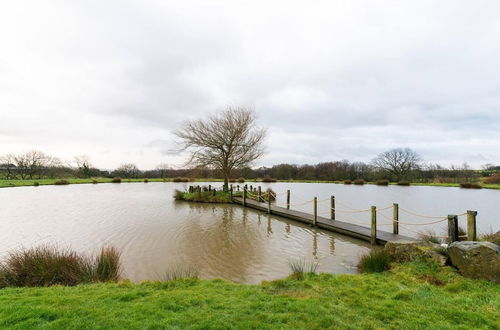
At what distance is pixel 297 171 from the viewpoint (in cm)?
6588

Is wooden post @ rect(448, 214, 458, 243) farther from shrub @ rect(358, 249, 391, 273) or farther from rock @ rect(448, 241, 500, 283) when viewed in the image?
shrub @ rect(358, 249, 391, 273)

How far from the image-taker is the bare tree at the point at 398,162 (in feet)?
182

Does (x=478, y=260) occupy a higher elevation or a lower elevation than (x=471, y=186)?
lower

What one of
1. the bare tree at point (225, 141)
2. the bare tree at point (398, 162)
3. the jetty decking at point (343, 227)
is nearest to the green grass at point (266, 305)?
the jetty decking at point (343, 227)

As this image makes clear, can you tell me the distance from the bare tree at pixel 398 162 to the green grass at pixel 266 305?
58.7 metres

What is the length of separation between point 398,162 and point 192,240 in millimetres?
61627

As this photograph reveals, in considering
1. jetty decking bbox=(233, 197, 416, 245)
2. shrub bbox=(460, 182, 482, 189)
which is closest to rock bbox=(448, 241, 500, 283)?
jetty decking bbox=(233, 197, 416, 245)

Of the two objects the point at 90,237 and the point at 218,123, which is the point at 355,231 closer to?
the point at 90,237

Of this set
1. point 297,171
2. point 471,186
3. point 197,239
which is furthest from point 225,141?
point 297,171

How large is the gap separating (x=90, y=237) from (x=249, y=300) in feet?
29.1

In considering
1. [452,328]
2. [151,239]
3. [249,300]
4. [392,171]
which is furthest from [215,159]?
[392,171]

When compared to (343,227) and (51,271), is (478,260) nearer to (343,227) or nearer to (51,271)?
(343,227)

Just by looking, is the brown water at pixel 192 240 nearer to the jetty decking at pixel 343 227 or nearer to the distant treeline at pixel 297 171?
the jetty decking at pixel 343 227

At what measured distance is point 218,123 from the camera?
21.0 meters
